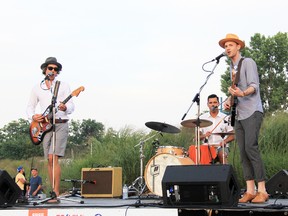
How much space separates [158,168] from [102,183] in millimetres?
1035

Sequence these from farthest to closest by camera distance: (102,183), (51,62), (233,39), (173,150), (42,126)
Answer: (102,183) → (173,150) → (51,62) → (42,126) → (233,39)

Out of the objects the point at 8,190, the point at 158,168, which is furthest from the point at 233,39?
the point at 8,190

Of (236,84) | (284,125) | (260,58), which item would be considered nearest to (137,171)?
(284,125)

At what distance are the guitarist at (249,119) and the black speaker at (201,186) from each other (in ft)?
1.90

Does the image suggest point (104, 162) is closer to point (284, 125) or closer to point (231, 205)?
point (284, 125)

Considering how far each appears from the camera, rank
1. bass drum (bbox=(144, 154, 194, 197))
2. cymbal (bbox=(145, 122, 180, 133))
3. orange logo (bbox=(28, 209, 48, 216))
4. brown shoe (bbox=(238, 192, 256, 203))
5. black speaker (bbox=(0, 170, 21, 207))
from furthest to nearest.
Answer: cymbal (bbox=(145, 122, 180, 133)) → bass drum (bbox=(144, 154, 194, 197)) → black speaker (bbox=(0, 170, 21, 207)) → brown shoe (bbox=(238, 192, 256, 203)) → orange logo (bbox=(28, 209, 48, 216))

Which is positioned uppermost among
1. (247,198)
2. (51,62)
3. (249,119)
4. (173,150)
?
(51,62)

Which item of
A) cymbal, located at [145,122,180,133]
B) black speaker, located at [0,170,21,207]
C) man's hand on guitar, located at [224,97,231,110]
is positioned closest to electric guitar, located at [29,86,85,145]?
black speaker, located at [0,170,21,207]

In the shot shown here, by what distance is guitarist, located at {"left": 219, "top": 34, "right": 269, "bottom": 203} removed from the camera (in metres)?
5.56

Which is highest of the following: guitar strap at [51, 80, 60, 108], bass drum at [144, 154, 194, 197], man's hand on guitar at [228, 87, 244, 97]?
guitar strap at [51, 80, 60, 108]

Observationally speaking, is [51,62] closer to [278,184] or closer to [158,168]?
[158,168]

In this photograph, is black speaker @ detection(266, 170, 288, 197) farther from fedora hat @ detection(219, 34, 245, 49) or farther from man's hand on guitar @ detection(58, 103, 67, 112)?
man's hand on guitar @ detection(58, 103, 67, 112)

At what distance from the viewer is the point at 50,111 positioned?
666 centimetres

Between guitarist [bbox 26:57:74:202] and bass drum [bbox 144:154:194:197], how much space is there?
182 cm
